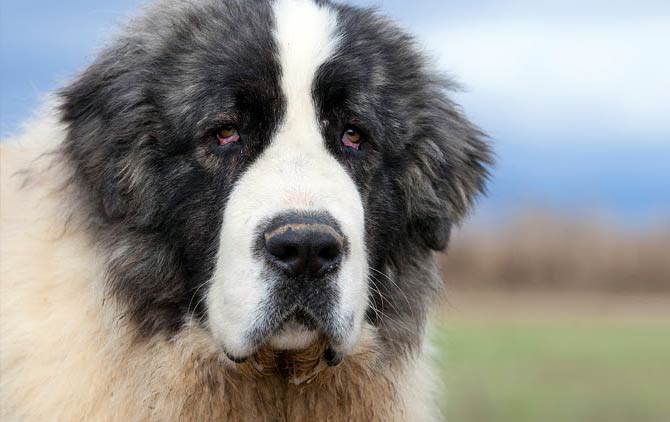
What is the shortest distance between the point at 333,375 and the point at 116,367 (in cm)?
95

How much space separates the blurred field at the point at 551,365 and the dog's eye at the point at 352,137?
3.74 feet

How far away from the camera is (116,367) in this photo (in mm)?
4508

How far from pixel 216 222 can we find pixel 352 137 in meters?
0.73

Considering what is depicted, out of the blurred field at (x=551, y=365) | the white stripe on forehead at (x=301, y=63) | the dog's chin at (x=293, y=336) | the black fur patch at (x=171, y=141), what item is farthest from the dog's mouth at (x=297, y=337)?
the blurred field at (x=551, y=365)

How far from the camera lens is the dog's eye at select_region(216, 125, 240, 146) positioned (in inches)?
173

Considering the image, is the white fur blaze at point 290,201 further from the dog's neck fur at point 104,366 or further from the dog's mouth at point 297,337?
the dog's neck fur at point 104,366

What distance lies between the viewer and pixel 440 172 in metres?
4.99

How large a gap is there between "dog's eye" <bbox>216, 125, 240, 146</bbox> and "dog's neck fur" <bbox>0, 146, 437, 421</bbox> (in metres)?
0.79

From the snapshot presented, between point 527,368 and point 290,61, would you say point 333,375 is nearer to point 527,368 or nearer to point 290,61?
point 290,61

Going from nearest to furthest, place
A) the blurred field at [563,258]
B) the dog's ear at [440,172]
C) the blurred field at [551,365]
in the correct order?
the dog's ear at [440,172] < the blurred field at [551,365] < the blurred field at [563,258]

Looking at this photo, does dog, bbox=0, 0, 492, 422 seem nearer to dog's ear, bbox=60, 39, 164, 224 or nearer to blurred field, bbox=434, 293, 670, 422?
dog's ear, bbox=60, 39, 164, 224

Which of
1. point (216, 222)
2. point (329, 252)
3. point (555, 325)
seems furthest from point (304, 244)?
point (555, 325)

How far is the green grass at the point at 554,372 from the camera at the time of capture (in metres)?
13.5

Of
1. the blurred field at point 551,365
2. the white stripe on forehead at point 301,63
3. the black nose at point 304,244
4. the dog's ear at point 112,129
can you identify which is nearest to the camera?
the black nose at point 304,244
